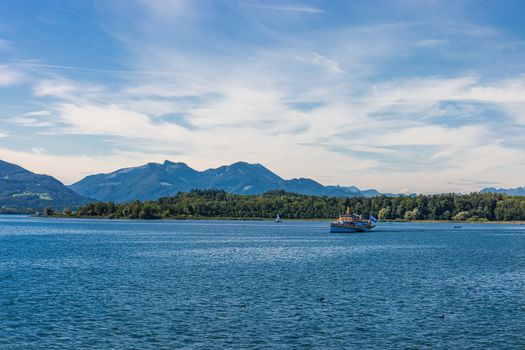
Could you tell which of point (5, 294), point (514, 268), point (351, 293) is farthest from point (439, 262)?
point (5, 294)

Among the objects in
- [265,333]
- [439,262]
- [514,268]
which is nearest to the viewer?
[265,333]

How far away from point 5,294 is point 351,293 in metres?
39.1

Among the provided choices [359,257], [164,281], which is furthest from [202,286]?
[359,257]

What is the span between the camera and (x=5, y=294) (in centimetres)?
6297

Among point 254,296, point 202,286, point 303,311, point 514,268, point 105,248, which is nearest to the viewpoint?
point 303,311

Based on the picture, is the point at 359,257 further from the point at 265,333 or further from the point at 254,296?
the point at 265,333

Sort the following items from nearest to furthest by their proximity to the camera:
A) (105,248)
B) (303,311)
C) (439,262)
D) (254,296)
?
(303,311) < (254,296) < (439,262) < (105,248)

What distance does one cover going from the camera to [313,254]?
124 metres

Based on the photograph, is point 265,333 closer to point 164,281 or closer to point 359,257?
point 164,281

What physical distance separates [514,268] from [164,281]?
60371 millimetres

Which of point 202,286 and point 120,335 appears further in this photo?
point 202,286

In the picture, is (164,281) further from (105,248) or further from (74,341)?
(105,248)

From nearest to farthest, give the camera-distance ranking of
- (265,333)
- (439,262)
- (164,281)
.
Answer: (265,333) → (164,281) → (439,262)

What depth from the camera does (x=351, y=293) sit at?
6631cm
